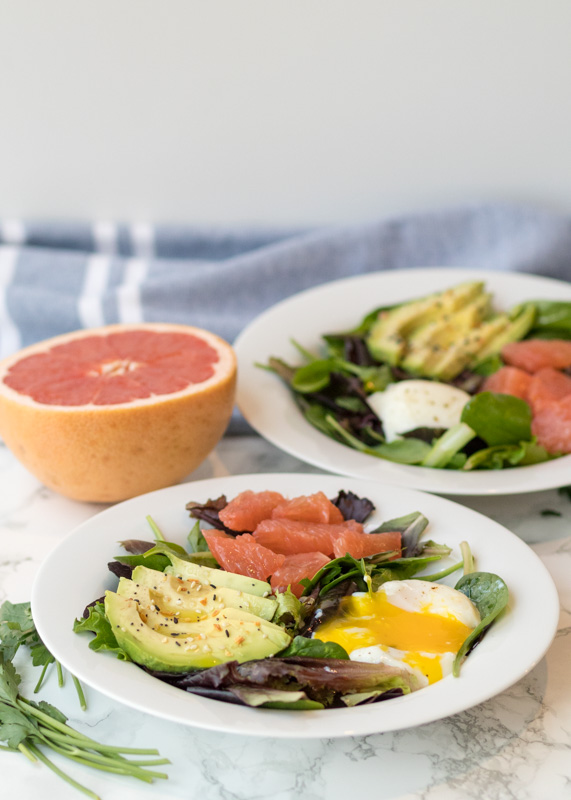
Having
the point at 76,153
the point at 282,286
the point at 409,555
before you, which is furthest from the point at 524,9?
the point at 409,555

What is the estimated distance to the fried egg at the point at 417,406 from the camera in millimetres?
1829

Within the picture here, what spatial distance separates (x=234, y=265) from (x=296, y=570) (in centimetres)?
139

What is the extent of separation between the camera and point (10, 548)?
164 cm

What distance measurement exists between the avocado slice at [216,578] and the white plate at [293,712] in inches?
4.4

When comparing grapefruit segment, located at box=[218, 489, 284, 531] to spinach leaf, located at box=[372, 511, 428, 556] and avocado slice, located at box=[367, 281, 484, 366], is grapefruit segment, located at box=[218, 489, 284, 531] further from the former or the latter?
avocado slice, located at box=[367, 281, 484, 366]

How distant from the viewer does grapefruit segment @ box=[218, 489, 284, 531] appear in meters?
1.40

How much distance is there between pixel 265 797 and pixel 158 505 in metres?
0.57

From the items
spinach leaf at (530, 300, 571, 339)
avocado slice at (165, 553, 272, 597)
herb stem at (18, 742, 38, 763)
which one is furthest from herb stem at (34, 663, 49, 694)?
spinach leaf at (530, 300, 571, 339)

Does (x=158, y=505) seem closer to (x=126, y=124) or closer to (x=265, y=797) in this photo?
(x=265, y=797)

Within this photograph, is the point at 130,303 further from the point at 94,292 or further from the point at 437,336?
the point at 437,336

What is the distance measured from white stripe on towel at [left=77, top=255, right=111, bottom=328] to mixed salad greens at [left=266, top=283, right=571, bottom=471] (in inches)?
24.5

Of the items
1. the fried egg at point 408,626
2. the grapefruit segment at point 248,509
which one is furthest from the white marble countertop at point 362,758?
the grapefruit segment at point 248,509

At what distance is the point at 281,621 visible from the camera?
121cm

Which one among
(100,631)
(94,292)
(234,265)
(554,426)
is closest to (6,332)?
(94,292)
